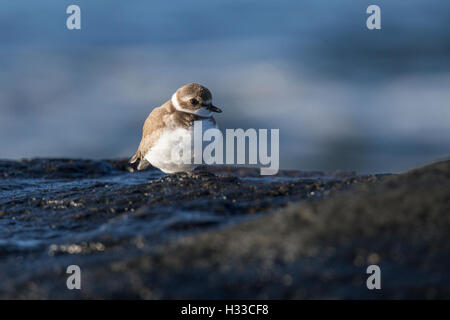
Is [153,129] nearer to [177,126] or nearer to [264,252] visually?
[177,126]

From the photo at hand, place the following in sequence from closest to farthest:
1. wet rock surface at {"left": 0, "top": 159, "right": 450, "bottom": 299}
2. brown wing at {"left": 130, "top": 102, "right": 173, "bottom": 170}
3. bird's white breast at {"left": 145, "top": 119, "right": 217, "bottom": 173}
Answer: wet rock surface at {"left": 0, "top": 159, "right": 450, "bottom": 299}
bird's white breast at {"left": 145, "top": 119, "right": 217, "bottom": 173}
brown wing at {"left": 130, "top": 102, "right": 173, "bottom": 170}

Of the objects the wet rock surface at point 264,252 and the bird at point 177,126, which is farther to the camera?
the bird at point 177,126

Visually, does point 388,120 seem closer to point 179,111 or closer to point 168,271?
point 179,111

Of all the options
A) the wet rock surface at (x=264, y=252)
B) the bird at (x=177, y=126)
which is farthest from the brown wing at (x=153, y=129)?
the wet rock surface at (x=264, y=252)

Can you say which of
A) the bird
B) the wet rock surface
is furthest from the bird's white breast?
the wet rock surface

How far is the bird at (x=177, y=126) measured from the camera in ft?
21.0

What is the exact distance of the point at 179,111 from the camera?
21.9 feet

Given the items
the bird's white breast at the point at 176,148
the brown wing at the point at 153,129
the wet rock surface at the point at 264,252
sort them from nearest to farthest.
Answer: the wet rock surface at the point at 264,252, the bird's white breast at the point at 176,148, the brown wing at the point at 153,129

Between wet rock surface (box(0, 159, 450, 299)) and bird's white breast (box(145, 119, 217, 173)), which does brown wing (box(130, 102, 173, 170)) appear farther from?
wet rock surface (box(0, 159, 450, 299))

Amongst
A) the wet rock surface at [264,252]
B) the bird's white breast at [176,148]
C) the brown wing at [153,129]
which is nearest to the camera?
the wet rock surface at [264,252]

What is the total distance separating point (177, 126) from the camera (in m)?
6.46

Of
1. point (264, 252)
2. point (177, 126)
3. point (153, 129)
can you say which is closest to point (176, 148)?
point (177, 126)

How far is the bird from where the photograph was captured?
6.40 m

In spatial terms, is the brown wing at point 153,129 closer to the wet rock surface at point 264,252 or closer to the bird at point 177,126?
the bird at point 177,126
